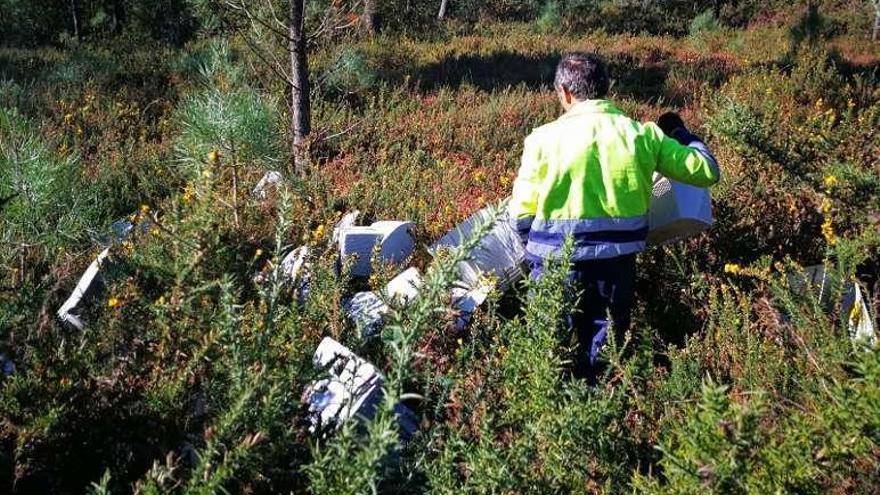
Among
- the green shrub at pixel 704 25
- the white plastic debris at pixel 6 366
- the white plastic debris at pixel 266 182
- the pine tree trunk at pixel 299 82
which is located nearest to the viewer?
the white plastic debris at pixel 6 366

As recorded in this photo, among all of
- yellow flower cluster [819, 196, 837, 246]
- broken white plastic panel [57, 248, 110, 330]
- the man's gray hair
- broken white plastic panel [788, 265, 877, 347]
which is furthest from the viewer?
yellow flower cluster [819, 196, 837, 246]

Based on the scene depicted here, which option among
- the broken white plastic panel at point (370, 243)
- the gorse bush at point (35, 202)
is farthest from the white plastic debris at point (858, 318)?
the gorse bush at point (35, 202)

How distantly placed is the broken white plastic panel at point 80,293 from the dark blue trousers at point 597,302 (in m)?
2.35

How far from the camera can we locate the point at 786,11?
19.9 metres

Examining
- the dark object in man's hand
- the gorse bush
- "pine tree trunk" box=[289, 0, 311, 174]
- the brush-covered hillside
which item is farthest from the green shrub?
the gorse bush

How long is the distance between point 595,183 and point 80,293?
2770 millimetres

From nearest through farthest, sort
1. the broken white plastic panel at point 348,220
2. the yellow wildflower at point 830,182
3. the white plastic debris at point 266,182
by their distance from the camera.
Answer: the yellow wildflower at point 830,182
the white plastic debris at point 266,182
the broken white plastic panel at point 348,220

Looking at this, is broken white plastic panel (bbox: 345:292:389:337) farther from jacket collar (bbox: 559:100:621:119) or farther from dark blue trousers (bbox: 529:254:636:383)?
jacket collar (bbox: 559:100:621:119)

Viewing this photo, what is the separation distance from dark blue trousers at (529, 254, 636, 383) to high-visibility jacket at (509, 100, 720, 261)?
109mm

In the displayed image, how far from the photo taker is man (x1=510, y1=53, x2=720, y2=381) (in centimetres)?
334

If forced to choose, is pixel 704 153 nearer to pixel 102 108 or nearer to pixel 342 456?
pixel 342 456

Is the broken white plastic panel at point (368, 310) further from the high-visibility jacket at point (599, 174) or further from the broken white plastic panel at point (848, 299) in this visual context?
the broken white plastic panel at point (848, 299)

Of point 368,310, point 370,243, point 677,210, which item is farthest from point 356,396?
point 677,210

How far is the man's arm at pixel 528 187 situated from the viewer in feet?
11.3
